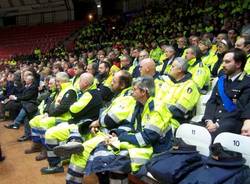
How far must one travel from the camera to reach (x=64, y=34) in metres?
19.5

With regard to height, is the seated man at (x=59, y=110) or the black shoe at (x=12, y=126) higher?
the seated man at (x=59, y=110)

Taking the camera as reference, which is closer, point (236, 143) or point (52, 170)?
point (236, 143)

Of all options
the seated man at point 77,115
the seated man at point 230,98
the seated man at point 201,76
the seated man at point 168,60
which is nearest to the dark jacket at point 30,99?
the seated man at point 77,115

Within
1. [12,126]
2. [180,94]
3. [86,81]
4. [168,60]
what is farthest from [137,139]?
[12,126]

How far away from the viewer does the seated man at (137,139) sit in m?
3.22

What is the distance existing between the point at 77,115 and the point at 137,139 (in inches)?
54.0

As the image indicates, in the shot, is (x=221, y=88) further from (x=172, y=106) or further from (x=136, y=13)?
(x=136, y=13)

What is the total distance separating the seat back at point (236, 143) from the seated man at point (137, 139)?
0.58 metres

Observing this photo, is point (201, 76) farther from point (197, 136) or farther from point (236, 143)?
point (236, 143)

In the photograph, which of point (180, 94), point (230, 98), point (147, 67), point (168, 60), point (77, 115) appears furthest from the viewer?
point (168, 60)

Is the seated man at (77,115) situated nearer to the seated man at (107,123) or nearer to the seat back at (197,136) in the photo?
the seated man at (107,123)

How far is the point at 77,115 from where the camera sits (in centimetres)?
446

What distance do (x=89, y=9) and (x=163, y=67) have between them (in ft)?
53.0

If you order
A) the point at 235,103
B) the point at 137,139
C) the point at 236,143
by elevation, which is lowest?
the point at 137,139
